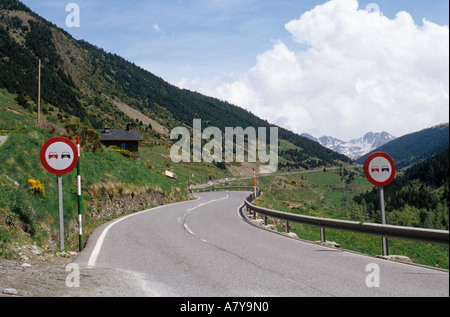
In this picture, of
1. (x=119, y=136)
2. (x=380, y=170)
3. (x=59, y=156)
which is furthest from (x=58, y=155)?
(x=119, y=136)

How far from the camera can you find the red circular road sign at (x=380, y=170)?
8500 mm

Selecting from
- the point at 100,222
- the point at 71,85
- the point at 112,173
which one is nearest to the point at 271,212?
the point at 100,222

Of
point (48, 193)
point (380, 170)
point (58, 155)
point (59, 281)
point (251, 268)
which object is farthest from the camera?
point (48, 193)

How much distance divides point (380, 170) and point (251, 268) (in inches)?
156

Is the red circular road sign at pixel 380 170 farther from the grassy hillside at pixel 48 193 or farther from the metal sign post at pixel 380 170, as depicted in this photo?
the grassy hillside at pixel 48 193

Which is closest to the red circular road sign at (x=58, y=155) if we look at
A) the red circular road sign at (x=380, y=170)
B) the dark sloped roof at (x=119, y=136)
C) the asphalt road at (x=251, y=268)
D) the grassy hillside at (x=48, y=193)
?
the grassy hillside at (x=48, y=193)

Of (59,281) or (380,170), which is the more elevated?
(380,170)

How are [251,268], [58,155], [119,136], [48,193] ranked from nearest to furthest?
[251,268] → [58,155] → [48,193] → [119,136]

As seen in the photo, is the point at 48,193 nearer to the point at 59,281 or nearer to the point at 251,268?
the point at 59,281

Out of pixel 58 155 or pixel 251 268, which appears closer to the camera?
pixel 251 268

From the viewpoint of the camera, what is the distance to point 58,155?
882 cm

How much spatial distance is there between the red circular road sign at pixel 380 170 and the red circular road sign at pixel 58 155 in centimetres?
691

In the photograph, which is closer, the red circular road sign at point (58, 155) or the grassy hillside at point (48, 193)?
the red circular road sign at point (58, 155)
